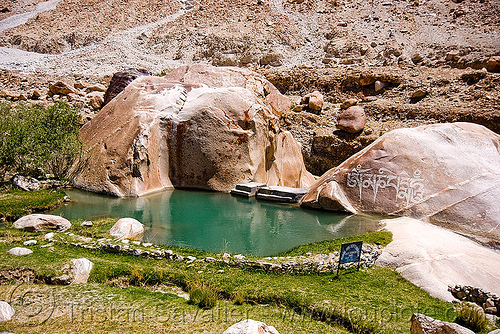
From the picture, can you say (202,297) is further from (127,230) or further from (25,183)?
(25,183)

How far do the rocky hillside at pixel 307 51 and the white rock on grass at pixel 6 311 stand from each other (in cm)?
2301

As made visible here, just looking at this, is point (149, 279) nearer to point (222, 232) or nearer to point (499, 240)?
point (222, 232)

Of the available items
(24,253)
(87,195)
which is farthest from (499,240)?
(87,195)

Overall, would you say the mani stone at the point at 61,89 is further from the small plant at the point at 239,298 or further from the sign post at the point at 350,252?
the sign post at the point at 350,252

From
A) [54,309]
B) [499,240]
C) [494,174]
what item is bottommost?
[54,309]

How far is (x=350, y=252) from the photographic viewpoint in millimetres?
8531

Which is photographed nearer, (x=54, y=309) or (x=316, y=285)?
(x=54, y=309)

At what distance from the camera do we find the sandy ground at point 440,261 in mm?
8297

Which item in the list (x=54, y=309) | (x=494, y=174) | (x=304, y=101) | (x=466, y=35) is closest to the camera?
(x=54, y=309)

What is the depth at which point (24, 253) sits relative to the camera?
8453mm

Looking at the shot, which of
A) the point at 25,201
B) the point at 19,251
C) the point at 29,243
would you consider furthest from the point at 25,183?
the point at 19,251

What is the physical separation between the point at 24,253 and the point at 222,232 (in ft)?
18.4

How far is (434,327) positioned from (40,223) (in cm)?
993

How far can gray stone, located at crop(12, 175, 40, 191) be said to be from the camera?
50.1ft
